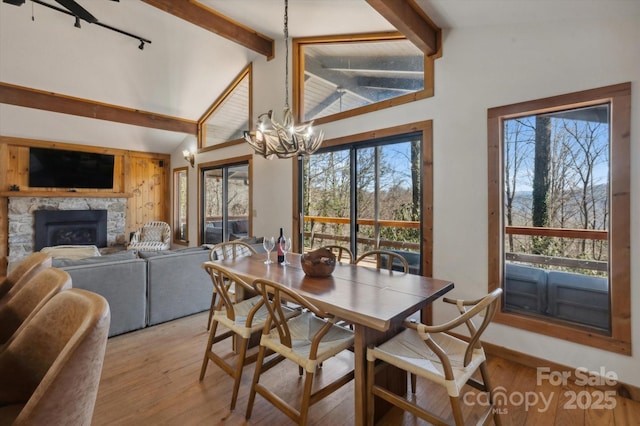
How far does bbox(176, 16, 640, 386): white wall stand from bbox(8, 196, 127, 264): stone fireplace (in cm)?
637

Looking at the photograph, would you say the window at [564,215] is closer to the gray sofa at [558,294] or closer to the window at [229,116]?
the gray sofa at [558,294]

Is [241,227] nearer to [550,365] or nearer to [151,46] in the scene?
[151,46]

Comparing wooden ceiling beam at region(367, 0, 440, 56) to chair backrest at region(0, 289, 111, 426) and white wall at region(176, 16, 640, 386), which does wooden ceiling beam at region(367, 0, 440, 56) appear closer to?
white wall at region(176, 16, 640, 386)

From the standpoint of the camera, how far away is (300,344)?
1843 mm

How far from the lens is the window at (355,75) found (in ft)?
10.9

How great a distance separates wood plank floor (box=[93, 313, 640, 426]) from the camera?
1873mm

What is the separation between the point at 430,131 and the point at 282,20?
2.58 meters

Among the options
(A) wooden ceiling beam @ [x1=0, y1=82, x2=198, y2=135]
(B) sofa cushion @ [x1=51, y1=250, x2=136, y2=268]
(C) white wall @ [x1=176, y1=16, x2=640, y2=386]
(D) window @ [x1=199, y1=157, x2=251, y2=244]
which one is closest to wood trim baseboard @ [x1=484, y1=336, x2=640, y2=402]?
(C) white wall @ [x1=176, y1=16, x2=640, y2=386]

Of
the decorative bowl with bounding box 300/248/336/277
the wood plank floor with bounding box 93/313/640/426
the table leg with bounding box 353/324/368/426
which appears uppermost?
the decorative bowl with bounding box 300/248/336/277

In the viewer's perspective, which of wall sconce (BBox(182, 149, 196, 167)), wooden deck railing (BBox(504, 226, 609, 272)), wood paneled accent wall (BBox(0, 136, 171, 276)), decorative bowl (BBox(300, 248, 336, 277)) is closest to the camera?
Answer: decorative bowl (BBox(300, 248, 336, 277))

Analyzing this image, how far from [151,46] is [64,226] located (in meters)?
4.24

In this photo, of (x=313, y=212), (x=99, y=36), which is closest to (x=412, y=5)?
(x=313, y=212)

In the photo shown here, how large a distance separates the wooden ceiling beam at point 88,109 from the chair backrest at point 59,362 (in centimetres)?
557

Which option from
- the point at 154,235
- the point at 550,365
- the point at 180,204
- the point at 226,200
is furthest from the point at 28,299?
the point at 180,204
